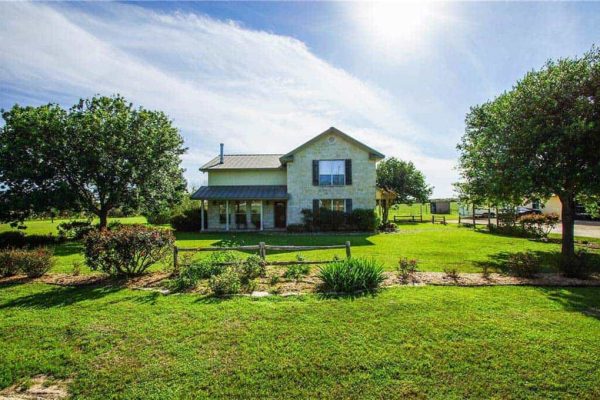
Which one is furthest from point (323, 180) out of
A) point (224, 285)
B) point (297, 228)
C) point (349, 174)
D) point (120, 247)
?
point (224, 285)

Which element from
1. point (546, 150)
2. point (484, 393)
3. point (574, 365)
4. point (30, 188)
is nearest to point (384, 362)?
point (484, 393)

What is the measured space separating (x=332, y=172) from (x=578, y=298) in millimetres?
18148

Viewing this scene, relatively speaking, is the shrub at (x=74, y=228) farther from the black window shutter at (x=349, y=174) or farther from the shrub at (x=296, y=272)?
the black window shutter at (x=349, y=174)

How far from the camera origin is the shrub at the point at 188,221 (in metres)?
27.4

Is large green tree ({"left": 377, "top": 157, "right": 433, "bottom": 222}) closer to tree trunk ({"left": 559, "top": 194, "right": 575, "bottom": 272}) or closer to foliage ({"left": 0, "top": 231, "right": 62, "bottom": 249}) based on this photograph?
tree trunk ({"left": 559, "top": 194, "right": 575, "bottom": 272})

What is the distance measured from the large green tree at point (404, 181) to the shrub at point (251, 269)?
3659 centimetres

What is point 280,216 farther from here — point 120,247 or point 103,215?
Answer: point 120,247

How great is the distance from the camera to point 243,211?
2606 cm

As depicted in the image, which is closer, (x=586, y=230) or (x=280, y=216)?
(x=586, y=230)

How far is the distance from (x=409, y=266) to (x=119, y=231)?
30.1 feet

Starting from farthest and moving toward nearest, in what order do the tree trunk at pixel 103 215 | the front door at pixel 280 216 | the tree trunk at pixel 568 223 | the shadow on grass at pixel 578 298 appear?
the front door at pixel 280 216 → the tree trunk at pixel 103 215 → the tree trunk at pixel 568 223 → the shadow on grass at pixel 578 298

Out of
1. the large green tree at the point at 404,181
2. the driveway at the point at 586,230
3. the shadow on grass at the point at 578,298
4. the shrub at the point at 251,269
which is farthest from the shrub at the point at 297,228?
the large green tree at the point at 404,181

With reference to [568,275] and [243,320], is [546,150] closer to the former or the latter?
[568,275]

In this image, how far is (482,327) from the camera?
224 inches
